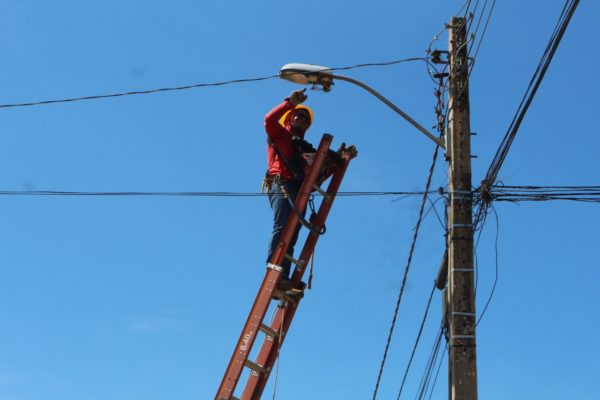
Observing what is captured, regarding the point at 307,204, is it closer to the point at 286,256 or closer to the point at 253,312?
the point at 286,256

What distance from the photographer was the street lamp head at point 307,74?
344 inches

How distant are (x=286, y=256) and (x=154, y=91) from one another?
3672mm

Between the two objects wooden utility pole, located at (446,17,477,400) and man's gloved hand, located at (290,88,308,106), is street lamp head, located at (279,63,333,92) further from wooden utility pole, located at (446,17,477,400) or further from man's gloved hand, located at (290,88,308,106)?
wooden utility pole, located at (446,17,477,400)

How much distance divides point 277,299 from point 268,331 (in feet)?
1.20

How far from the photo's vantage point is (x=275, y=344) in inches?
320

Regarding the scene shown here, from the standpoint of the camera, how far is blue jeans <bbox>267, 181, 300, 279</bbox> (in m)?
8.33

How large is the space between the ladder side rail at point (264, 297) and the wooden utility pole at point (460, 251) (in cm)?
137

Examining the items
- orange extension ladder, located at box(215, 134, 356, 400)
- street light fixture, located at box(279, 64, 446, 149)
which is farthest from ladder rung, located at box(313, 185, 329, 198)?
street light fixture, located at box(279, 64, 446, 149)

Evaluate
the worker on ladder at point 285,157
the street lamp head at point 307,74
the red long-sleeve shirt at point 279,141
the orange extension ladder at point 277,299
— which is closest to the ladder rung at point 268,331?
the orange extension ladder at point 277,299

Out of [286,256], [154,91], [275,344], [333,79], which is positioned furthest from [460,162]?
[154,91]

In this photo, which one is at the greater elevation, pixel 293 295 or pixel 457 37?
pixel 457 37

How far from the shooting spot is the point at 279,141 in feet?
28.5

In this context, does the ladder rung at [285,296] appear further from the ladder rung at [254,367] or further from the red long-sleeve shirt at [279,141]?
the red long-sleeve shirt at [279,141]

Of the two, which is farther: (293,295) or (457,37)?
(457,37)
